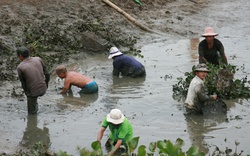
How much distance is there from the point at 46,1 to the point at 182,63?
5.49 m

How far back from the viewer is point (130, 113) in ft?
38.0

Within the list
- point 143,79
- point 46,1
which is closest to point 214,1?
point 46,1

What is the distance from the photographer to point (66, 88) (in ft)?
41.5

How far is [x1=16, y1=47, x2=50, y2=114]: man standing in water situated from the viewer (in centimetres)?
1086

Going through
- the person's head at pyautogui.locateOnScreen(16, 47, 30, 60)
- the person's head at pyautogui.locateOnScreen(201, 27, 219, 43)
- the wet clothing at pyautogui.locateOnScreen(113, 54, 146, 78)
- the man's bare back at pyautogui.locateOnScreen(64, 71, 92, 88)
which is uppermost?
the person's head at pyautogui.locateOnScreen(201, 27, 219, 43)

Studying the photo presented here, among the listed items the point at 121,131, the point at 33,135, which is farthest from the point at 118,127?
the point at 33,135

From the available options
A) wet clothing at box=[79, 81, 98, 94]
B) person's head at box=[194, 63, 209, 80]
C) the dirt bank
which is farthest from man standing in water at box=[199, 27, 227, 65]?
the dirt bank

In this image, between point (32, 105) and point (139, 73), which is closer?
point (32, 105)

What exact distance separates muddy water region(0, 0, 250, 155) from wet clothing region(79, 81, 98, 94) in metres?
0.12

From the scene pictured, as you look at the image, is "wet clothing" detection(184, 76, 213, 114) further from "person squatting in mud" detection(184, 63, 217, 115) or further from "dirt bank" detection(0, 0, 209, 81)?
"dirt bank" detection(0, 0, 209, 81)

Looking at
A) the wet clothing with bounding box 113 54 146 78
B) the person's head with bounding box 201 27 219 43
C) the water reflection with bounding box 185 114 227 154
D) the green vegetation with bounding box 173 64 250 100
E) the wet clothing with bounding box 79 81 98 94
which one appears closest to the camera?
the water reflection with bounding box 185 114 227 154

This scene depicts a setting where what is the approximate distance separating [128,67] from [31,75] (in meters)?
3.84

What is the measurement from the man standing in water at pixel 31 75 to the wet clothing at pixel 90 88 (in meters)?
1.62

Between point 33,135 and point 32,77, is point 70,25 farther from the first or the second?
point 33,135
